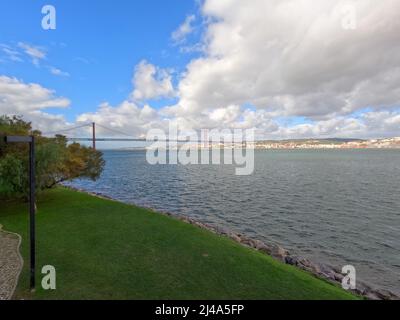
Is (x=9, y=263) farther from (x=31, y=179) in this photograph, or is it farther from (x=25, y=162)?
(x=25, y=162)

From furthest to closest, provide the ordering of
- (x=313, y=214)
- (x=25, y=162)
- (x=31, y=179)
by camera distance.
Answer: (x=313, y=214)
(x=25, y=162)
(x=31, y=179)

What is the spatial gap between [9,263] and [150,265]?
5705 mm

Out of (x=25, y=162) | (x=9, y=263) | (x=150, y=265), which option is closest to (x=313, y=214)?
(x=150, y=265)

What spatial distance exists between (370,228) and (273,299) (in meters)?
18.8

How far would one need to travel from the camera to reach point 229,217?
26.6 metres

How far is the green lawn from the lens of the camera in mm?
8898

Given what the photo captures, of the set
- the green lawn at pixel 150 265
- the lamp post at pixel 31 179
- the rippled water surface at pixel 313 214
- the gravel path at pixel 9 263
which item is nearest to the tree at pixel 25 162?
the green lawn at pixel 150 265

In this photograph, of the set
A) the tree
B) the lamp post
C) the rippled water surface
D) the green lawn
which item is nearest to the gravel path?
the green lawn

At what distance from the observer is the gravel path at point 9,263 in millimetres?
8719

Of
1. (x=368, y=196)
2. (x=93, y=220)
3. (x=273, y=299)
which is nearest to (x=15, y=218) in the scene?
(x=93, y=220)

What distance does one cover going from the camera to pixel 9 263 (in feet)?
35.2

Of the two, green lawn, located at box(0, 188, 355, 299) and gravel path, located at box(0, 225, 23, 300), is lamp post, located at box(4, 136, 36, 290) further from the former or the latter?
green lawn, located at box(0, 188, 355, 299)

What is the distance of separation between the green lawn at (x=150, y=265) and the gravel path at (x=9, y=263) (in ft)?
Result: 0.95

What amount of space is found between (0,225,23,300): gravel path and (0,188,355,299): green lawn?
290 mm
